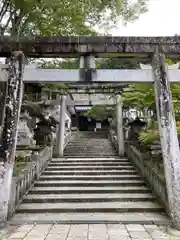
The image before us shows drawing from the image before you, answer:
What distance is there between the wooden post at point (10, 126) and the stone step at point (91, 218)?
2.16ft

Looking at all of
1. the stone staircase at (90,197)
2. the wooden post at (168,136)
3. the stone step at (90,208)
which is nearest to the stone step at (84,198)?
the stone staircase at (90,197)

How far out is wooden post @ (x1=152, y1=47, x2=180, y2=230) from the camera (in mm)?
4902

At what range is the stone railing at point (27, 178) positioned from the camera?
5532 mm

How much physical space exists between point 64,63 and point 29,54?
7.54 m

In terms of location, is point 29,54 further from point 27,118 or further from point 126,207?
point 27,118

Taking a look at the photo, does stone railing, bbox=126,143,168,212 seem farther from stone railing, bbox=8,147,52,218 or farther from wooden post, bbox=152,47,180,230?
stone railing, bbox=8,147,52,218

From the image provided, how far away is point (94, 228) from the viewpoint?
474cm

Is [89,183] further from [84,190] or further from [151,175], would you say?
[151,175]

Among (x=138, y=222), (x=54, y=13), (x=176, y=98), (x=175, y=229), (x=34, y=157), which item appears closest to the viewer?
(x=175, y=229)

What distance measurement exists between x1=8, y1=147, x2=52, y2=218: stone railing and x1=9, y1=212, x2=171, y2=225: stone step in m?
0.43

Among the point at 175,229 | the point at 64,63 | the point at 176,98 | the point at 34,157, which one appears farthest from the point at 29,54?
the point at 64,63

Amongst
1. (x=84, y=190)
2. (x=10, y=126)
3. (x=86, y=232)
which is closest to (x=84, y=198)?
(x=84, y=190)

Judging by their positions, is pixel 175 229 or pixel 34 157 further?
pixel 34 157

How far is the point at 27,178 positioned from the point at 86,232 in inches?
122
